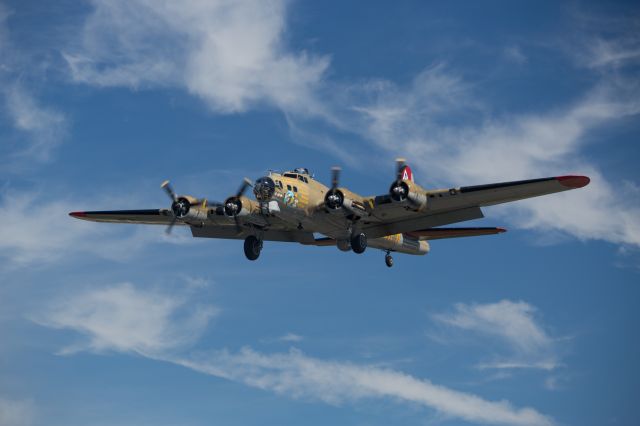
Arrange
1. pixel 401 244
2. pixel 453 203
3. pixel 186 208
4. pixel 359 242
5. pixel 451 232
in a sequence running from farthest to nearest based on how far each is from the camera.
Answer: pixel 401 244
pixel 451 232
pixel 186 208
pixel 359 242
pixel 453 203

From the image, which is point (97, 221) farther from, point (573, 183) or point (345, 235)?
point (573, 183)

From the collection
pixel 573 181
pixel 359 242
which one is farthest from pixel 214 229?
pixel 573 181

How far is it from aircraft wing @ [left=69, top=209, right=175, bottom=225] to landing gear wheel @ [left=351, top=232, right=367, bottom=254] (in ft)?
36.9

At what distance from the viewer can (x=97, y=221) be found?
55281 millimetres

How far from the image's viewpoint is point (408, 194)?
141 ft

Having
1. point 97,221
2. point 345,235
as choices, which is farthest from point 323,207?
point 97,221

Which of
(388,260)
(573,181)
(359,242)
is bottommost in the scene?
(359,242)

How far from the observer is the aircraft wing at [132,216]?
168ft

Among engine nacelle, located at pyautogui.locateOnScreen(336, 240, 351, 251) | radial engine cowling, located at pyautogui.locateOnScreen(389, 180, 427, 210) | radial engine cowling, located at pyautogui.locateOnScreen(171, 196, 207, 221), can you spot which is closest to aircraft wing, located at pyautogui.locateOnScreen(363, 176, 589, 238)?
radial engine cowling, located at pyautogui.locateOnScreen(389, 180, 427, 210)

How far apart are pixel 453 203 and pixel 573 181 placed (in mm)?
6758

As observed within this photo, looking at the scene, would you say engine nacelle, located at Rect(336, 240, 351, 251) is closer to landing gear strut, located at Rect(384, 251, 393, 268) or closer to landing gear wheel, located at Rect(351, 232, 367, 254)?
landing gear wheel, located at Rect(351, 232, 367, 254)

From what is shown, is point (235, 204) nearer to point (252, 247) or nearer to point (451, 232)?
point (252, 247)

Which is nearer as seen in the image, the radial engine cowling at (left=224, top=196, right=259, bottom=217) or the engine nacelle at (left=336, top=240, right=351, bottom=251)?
the radial engine cowling at (left=224, top=196, right=259, bottom=217)

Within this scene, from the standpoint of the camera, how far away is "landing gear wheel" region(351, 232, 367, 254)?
45844 mm
